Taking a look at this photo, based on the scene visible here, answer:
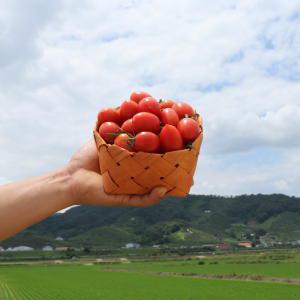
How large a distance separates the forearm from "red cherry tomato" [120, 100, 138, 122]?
0.68 meters

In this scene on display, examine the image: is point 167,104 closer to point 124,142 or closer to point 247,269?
point 124,142

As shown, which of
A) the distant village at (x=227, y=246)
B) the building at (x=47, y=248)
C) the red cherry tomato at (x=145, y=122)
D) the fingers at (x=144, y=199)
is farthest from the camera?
the building at (x=47, y=248)

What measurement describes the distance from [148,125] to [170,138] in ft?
0.63

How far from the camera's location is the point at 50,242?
153000 millimetres

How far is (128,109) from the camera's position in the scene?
3.57 meters

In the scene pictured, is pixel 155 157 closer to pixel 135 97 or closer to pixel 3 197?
pixel 135 97

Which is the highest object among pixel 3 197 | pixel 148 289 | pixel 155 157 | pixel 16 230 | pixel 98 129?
pixel 98 129

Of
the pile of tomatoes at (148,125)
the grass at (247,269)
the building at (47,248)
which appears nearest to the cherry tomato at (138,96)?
the pile of tomatoes at (148,125)

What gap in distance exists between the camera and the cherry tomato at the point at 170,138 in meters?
3.28

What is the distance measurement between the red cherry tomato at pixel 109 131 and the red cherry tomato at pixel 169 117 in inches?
13.4

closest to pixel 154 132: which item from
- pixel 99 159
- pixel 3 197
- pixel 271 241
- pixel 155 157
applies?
pixel 155 157

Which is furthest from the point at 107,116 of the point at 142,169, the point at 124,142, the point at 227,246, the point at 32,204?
the point at 227,246

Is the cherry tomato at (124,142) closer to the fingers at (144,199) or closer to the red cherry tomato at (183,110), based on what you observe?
the fingers at (144,199)

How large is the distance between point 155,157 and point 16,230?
3.61ft
